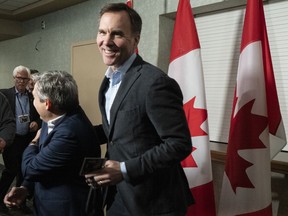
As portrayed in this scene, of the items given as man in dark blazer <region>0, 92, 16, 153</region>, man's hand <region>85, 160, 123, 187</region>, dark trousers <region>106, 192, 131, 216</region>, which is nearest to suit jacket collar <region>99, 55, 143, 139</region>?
man's hand <region>85, 160, 123, 187</region>

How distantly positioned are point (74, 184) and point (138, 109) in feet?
1.89

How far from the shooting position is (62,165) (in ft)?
4.29

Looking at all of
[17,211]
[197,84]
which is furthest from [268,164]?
[17,211]

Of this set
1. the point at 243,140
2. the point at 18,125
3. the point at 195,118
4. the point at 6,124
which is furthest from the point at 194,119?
the point at 18,125

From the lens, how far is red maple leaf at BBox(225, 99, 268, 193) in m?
1.61

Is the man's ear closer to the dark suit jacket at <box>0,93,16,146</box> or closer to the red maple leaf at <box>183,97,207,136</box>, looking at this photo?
the red maple leaf at <box>183,97,207,136</box>

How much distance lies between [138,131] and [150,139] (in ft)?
0.17

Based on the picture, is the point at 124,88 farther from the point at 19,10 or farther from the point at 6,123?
the point at 19,10

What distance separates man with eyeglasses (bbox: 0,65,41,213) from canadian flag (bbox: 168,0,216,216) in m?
2.00

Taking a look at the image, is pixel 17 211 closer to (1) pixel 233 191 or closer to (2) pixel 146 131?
(1) pixel 233 191

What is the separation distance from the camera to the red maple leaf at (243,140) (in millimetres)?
1606

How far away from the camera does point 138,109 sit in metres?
1.02

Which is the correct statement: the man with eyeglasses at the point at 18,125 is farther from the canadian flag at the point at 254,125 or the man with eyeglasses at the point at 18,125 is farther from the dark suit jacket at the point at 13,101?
the canadian flag at the point at 254,125

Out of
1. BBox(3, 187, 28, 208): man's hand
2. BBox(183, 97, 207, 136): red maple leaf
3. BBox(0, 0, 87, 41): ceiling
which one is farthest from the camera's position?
BBox(0, 0, 87, 41): ceiling
